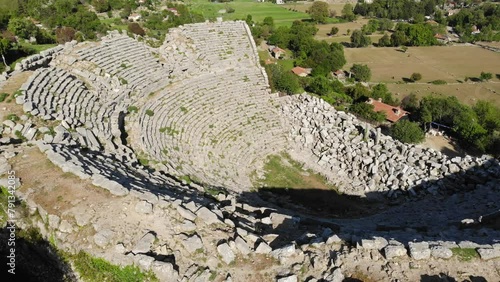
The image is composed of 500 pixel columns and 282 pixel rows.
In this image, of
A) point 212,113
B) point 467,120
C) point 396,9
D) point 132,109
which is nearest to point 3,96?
point 132,109

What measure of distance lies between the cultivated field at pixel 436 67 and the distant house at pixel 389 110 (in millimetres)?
10842

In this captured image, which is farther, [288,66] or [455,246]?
[288,66]

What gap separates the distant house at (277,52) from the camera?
54.3 m

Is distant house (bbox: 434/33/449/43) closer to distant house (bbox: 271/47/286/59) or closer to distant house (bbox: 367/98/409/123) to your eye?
distant house (bbox: 271/47/286/59)

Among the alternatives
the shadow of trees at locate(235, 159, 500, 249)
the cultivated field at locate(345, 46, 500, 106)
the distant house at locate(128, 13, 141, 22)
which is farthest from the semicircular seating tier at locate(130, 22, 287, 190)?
the distant house at locate(128, 13, 141, 22)

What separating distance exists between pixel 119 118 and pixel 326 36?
68.2 metres

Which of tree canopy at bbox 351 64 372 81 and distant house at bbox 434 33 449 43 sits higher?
tree canopy at bbox 351 64 372 81

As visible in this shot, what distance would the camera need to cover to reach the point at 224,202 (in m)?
13.9

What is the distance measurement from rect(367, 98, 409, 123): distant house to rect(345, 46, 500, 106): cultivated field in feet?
35.6

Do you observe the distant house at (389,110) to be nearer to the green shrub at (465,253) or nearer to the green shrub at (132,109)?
Result: the green shrub at (132,109)

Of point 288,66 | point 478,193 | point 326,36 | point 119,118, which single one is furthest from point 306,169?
point 326,36

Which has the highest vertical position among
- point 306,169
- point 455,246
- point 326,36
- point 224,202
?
point 455,246

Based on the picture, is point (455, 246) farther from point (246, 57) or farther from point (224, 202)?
point (246, 57)

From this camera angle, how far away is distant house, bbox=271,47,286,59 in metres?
54.3
